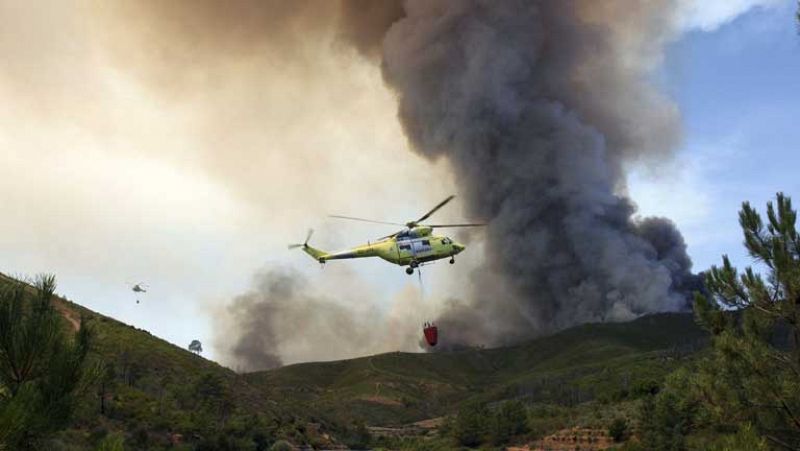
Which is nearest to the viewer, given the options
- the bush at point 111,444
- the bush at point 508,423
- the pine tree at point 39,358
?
the bush at point 111,444

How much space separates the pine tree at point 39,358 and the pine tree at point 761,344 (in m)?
16.7

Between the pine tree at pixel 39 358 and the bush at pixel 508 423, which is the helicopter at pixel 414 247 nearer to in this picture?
the pine tree at pixel 39 358

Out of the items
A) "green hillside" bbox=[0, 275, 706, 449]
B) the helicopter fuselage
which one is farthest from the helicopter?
"green hillside" bbox=[0, 275, 706, 449]

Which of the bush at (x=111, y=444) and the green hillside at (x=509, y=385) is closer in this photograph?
the bush at (x=111, y=444)

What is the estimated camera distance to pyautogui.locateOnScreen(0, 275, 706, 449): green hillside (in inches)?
2489

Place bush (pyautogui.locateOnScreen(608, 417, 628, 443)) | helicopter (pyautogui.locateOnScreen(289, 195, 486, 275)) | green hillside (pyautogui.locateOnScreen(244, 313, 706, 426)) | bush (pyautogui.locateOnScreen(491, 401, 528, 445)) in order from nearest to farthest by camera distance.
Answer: helicopter (pyautogui.locateOnScreen(289, 195, 486, 275)) < bush (pyautogui.locateOnScreen(608, 417, 628, 443)) < bush (pyautogui.locateOnScreen(491, 401, 528, 445)) < green hillside (pyautogui.locateOnScreen(244, 313, 706, 426))

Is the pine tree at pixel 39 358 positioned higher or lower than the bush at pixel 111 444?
higher

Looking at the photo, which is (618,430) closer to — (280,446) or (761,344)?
(280,446)

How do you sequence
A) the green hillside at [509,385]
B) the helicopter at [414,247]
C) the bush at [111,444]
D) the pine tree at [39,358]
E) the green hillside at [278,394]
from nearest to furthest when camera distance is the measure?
the bush at [111,444]
the pine tree at [39,358]
the helicopter at [414,247]
the green hillside at [278,394]
the green hillside at [509,385]

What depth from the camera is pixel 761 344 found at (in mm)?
17500

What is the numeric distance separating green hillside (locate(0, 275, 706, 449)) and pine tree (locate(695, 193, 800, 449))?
1553 centimetres

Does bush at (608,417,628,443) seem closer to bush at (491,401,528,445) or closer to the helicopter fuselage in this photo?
bush at (491,401,528,445)

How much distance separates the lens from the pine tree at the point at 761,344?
56.0ft

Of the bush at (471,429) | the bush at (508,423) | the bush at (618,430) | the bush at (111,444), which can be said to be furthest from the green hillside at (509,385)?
the bush at (111,444)
